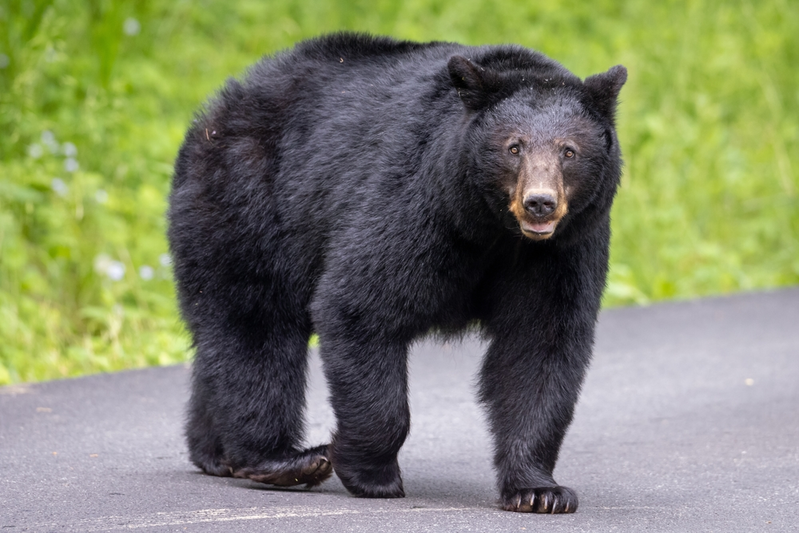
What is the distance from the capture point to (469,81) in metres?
4.00

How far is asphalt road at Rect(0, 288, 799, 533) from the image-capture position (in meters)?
3.93

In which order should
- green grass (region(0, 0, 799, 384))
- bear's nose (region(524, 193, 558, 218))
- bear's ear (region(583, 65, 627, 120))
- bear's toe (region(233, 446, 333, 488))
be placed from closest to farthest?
bear's nose (region(524, 193, 558, 218))
bear's ear (region(583, 65, 627, 120))
bear's toe (region(233, 446, 333, 488))
green grass (region(0, 0, 799, 384))

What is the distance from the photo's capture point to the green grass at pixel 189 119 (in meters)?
7.91

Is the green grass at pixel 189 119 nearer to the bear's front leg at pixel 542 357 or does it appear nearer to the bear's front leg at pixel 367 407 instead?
the bear's front leg at pixel 367 407

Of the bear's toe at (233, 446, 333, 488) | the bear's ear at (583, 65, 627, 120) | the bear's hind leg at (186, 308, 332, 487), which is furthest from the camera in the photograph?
the bear's hind leg at (186, 308, 332, 487)

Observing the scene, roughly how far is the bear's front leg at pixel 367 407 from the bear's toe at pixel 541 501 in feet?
1.60

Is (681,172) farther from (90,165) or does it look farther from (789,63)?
(90,165)

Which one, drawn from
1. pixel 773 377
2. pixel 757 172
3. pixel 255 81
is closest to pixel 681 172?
pixel 757 172

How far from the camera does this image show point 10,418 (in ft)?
18.4

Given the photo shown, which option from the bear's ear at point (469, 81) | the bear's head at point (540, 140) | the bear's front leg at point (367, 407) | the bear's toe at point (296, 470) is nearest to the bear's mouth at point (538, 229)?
the bear's head at point (540, 140)

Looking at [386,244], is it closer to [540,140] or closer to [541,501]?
[540,140]

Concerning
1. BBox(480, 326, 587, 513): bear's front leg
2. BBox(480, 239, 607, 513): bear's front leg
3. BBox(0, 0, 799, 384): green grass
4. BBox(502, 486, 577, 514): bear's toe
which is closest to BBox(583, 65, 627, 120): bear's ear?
BBox(480, 239, 607, 513): bear's front leg

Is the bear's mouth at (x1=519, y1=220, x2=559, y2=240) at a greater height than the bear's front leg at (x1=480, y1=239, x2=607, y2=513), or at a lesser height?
greater

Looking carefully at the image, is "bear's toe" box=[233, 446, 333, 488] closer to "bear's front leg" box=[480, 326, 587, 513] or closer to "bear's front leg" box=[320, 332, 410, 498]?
"bear's front leg" box=[320, 332, 410, 498]
